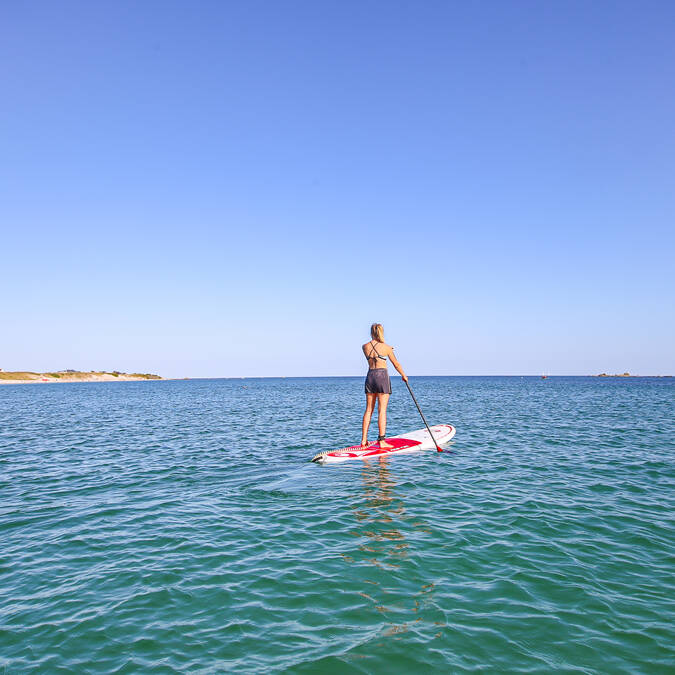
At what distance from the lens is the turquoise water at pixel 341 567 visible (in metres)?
4.88

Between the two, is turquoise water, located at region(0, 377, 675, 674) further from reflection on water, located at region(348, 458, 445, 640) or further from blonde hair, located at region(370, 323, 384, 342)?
blonde hair, located at region(370, 323, 384, 342)

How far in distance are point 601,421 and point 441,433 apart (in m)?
15.7

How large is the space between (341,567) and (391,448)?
8.91 m

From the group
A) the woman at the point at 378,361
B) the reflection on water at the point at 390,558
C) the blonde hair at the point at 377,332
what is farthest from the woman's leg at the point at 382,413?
the reflection on water at the point at 390,558

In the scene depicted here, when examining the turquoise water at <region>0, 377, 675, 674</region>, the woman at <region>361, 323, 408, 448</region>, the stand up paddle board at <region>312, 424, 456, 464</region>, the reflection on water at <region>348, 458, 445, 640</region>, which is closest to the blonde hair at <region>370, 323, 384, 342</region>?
the woman at <region>361, 323, 408, 448</region>

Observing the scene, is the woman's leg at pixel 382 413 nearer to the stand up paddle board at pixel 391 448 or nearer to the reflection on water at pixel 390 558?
the stand up paddle board at pixel 391 448

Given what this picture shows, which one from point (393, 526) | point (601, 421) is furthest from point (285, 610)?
point (601, 421)

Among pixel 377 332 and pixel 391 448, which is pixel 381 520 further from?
pixel 391 448

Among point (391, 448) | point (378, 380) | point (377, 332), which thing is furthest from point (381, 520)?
point (391, 448)

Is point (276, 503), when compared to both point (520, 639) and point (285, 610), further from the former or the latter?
point (520, 639)

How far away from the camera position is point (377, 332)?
14227mm

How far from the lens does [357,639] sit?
5027 millimetres

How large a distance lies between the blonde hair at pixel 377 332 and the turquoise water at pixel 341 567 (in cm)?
421

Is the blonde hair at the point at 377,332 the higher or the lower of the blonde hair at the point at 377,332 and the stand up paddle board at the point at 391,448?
the higher
